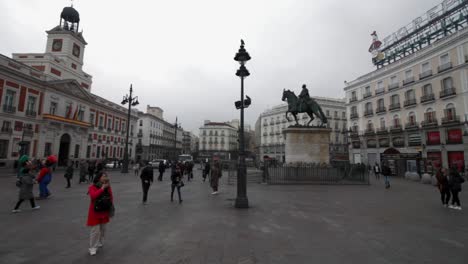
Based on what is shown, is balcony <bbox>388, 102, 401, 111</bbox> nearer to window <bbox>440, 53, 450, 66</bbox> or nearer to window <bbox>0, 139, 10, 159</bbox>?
window <bbox>440, 53, 450, 66</bbox>

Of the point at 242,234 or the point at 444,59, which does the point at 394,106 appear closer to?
the point at 444,59

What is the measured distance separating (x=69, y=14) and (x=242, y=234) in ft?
168

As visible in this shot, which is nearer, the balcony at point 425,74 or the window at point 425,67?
the balcony at point 425,74

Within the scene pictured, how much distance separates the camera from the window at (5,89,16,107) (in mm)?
26600

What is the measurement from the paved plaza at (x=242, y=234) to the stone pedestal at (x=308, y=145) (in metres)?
7.42

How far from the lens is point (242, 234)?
5.19 meters

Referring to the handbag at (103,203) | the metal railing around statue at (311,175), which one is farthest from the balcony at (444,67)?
A: the handbag at (103,203)

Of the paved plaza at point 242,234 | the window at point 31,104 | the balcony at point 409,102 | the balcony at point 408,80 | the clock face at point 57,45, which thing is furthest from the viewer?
the clock face at point 57,45

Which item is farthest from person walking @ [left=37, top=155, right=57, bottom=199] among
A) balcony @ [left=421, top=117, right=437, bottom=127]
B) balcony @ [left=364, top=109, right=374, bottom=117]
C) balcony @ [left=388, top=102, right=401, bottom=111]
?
balcony @ [left=364, top=109, right=374, bottom=117]

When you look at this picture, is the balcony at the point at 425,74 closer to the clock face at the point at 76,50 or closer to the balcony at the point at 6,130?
the balcony at the point at 6,130

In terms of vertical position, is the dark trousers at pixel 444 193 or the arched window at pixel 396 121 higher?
the arched window at pixel 396 121

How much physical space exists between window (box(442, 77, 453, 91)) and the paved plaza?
28408 millimetres

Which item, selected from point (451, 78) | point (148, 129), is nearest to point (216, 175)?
point (451, 78)

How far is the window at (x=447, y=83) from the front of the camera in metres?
27.5
